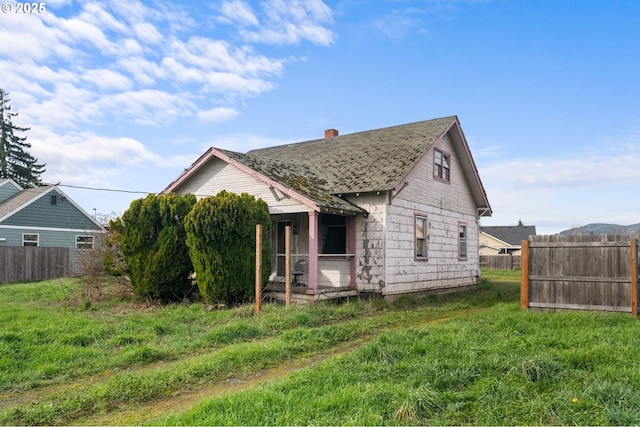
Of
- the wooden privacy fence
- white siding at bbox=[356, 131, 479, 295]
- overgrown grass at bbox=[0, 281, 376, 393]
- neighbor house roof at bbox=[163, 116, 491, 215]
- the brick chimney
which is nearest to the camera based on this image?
overgrown grass at bbox=[0, 281, 376, 393]

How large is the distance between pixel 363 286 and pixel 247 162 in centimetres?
527

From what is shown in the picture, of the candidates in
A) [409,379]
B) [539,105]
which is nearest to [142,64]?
[409,379]

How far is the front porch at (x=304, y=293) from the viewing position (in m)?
13.2

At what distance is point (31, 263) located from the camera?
2328 centimetres

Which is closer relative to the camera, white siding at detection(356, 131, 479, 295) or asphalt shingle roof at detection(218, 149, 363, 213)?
asphalt shingle roof at detection(218, 149, 363, 213)

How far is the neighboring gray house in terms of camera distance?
25938 mm

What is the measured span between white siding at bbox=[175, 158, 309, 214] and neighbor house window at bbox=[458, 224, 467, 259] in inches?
353

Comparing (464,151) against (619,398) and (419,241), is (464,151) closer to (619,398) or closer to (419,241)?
(419,241)

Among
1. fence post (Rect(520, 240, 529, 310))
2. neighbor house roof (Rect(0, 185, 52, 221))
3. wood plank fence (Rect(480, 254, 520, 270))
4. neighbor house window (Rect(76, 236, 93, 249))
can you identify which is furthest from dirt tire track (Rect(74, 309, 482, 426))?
wood plank fence (Rect(480, 254, 520, 270))

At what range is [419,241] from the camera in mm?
16953

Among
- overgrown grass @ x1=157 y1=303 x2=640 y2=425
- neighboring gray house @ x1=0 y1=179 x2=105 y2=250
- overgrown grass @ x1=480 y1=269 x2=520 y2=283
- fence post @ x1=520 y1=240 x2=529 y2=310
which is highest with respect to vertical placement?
neighboring gray house @ x1=0 y1=179 x2=105 y2=250

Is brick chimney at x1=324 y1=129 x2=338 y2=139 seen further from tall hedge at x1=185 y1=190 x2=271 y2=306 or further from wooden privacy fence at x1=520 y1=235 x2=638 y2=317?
wooden privacy fence at x1=520 y1=235 x2=638 y2=317

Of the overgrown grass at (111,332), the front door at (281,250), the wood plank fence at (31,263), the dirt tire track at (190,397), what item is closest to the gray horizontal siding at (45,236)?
the wood plank fence at (31,263)

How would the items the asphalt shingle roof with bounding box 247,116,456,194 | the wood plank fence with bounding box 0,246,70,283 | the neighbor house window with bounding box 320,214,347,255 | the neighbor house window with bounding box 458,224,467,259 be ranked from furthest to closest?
the wood plank fence with bounding box 0,246,70,283 → the neighbor house window with bounding box 458,224,467,259 → the neighbor house window with bounding box 320,214,347,255 → the asphalt shingle roof with bounding box 247,116,456,194
